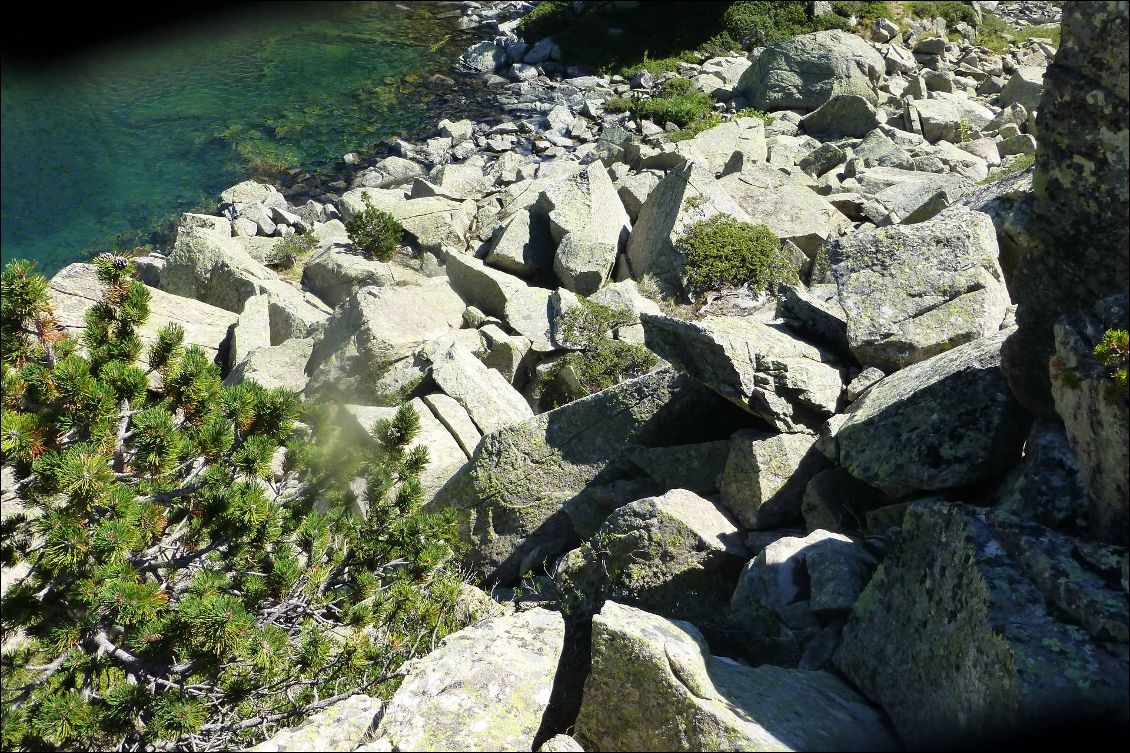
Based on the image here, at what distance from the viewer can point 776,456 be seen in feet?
30.2

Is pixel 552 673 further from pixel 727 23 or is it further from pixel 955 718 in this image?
pixel 727 23

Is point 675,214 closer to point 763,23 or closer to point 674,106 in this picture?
point 674,106

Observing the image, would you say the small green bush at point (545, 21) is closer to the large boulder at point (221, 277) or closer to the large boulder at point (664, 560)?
the large boulder at point (221, 277)

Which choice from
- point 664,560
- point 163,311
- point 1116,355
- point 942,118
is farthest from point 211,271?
point 942,118

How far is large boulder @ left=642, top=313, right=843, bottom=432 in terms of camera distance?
9.38 m

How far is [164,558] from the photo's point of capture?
22.6ft

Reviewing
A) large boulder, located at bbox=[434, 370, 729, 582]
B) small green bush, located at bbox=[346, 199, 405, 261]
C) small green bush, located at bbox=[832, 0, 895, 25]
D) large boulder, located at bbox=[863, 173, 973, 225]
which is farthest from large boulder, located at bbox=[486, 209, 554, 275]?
small green bush, located at bbox=[832, 0, 895, 25]

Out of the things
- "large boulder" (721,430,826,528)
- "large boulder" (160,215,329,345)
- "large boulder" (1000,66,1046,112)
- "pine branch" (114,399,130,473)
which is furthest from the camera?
"large boulder" (1000,66,1046,112)

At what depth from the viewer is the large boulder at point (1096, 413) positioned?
216 inches

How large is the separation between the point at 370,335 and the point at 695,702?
32.5ft

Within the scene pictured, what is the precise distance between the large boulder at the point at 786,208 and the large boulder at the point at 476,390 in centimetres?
657

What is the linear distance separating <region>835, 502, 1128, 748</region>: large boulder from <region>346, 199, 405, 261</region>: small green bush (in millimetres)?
15328

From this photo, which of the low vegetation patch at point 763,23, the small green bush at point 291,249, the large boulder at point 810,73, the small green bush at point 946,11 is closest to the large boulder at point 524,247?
the small green bush at point 291,249

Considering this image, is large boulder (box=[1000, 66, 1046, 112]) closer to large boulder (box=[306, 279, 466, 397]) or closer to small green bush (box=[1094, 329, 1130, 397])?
large boulder (box=[306, 279, 466, 397])
